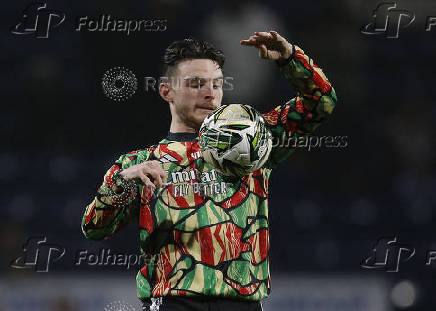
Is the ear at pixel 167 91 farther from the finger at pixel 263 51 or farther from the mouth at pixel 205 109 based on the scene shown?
the finger at pixel 263 51

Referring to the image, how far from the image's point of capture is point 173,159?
3408 mm

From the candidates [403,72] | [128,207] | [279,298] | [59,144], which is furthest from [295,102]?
[403,72]

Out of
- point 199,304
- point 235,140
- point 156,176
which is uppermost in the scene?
point 235,140

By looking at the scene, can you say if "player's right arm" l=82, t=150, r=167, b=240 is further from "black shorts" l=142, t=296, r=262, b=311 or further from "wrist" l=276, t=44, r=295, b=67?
"wrist" l=276, t=44, r=295, b=67

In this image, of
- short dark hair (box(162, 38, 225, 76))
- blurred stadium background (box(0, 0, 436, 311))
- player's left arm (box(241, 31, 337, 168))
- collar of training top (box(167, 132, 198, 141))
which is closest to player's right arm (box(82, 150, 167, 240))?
collar of training top (box(167, 132, 198, 141))

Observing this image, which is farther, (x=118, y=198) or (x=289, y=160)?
(x=289, y=160)

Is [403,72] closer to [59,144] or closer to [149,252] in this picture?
[59,144]

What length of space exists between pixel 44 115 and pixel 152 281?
4.62 metres

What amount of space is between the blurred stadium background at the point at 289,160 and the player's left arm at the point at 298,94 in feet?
9.91

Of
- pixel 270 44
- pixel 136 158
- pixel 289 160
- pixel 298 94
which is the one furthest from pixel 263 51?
pixel 289 160

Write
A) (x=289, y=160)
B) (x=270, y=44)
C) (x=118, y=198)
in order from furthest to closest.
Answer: (x=289, y=160) → (x=118, y=198) → (x=270, y=44)

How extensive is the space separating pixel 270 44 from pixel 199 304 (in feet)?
3.48

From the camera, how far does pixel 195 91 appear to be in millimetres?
3424

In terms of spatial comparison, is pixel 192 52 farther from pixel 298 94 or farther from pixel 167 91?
pixel 298 94
